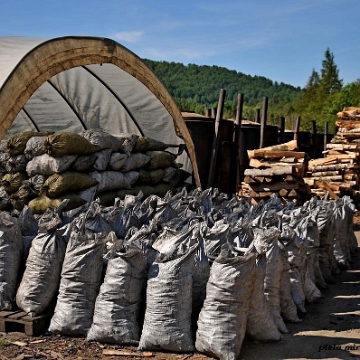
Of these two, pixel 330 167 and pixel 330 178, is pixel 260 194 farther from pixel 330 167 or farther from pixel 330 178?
pixel 330 167

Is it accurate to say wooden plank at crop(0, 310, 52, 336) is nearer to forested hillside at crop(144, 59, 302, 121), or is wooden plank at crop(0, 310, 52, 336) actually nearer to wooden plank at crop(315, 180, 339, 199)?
wooden plank at crop(315, 180, 339, 199)

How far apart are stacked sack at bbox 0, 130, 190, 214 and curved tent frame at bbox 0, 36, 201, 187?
2.52ft

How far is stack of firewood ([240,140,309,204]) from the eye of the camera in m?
11.4

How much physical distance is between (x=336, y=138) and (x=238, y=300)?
13244mm

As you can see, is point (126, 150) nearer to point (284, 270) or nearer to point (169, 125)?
point (169, 125)

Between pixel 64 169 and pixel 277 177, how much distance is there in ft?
20.4

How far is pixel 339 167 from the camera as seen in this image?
14.2 m

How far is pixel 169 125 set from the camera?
34.1ft

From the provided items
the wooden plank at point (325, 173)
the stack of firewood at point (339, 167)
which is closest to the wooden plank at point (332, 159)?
the stack of firewood at point (339, 167)

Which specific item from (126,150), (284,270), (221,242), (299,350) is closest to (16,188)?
(126,150)

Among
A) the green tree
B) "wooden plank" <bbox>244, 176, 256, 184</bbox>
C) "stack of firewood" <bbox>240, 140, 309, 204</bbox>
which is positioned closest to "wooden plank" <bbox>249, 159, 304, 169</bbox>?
"stack of firewood" <bbox>240, 140, 309, 204</bbox>

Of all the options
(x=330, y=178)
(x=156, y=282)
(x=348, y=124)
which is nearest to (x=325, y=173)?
(x=330, y=178)

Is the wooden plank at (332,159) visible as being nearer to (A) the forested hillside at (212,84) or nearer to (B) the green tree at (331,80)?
(B) the green tree at (331,80)

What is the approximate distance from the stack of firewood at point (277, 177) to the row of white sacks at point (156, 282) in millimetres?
6296
